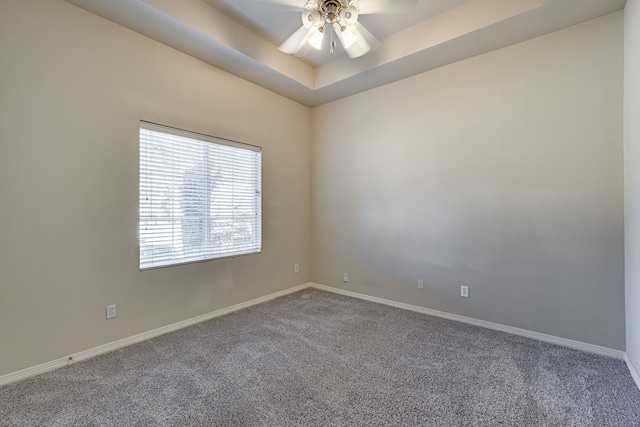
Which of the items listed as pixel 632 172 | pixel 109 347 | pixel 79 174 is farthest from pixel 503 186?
pixel 109 347

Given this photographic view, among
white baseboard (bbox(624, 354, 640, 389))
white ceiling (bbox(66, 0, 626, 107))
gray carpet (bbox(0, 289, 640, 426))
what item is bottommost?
gray carpet (bbox(0, 289, 640, 426))

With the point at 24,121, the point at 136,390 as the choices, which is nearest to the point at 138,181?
the point at 24,121

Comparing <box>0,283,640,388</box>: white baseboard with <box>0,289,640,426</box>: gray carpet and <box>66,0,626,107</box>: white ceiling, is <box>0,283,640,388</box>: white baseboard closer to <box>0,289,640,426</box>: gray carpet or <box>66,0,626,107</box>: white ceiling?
<box>0,289,640,426</box>: gray carpet

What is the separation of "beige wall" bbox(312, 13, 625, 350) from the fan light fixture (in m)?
1.33

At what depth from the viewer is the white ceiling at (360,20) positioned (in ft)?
7.54

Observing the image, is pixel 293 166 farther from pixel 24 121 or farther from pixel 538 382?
pixel 538 382

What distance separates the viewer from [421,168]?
337cm

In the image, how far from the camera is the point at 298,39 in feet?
7.92

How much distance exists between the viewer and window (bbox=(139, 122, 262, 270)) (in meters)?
2.70

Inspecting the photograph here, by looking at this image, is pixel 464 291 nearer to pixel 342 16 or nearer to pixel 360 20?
pixel 342 16

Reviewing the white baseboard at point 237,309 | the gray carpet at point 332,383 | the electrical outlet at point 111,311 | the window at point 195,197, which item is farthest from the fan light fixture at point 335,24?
the white baseboard at point 237,309

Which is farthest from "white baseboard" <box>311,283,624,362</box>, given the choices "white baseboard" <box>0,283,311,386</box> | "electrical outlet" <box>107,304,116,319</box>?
"electrical outlet" <box>107,304,116,319</box>

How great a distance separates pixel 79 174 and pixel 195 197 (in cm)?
100

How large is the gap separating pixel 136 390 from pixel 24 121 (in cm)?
211
